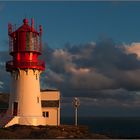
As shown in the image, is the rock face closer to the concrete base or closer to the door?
the concrete base

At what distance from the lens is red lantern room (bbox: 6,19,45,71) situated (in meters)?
45.3

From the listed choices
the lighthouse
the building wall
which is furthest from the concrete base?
the building wall

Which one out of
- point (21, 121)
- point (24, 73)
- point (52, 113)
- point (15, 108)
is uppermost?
point (24, 73)

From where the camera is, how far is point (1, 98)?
221ft

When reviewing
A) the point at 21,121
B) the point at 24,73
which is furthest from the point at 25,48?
the point at 21,121

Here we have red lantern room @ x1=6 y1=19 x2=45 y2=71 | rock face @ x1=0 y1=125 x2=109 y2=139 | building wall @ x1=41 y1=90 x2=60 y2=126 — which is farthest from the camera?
building wall @ x1=41 y1=90 x2=60 y2=126

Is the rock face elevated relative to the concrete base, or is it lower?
lower

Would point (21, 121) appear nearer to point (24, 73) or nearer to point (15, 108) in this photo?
point (15, 108)

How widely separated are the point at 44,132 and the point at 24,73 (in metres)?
8.70

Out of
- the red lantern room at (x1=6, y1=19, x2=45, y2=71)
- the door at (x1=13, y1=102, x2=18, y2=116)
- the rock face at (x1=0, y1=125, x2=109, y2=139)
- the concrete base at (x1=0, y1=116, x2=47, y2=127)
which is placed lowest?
the rock face at (x1=0, y1=125, x2=109, y2=139)

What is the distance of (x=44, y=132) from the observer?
132 ft

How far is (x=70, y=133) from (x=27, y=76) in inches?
335

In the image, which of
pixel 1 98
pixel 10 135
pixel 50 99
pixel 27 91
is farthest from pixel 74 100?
pixel 1 98

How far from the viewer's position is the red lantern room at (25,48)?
149ft
